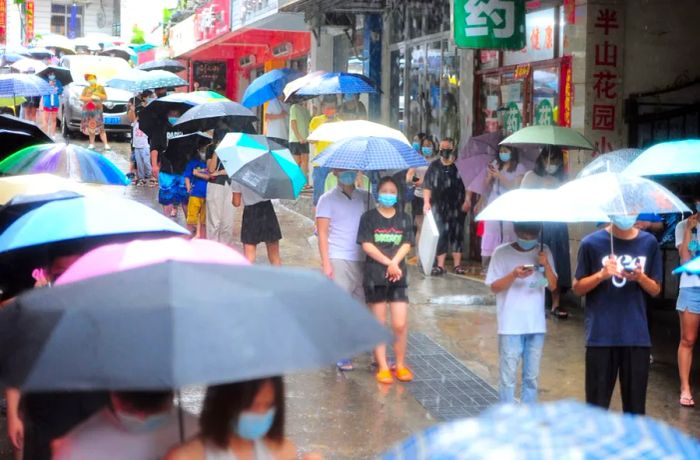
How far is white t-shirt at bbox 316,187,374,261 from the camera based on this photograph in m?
8.20

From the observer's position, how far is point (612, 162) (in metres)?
7.82

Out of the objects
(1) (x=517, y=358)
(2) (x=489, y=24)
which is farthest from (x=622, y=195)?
(2) (x=489, y=24)

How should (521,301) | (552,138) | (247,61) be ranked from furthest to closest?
(247,61), (552,138), (521,301)

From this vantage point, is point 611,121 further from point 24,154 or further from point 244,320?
point 244,320

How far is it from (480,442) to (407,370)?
6.18 m

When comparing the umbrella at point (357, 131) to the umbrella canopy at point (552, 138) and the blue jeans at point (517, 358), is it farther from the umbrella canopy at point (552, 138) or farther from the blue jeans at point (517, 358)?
the blue jeans at point (517, 358)

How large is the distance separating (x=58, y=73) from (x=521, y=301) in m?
18.0

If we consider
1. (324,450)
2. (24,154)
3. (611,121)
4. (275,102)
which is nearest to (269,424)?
(324,450)

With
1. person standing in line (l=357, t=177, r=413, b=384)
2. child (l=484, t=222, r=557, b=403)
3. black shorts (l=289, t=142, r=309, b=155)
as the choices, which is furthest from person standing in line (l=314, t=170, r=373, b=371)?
black shorts (l=289, t=142, r=309, b=155)

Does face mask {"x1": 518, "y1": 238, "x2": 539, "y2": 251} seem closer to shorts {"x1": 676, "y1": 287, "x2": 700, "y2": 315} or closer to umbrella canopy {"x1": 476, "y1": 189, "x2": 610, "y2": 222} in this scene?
umbrella canopy {"x1": 476, "y1": 189, "x2": 610, "y2": 222}

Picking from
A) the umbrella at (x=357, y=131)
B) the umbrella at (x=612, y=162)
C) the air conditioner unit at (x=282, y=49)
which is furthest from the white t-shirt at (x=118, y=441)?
the air conditioner unit at (x=282, y=49)

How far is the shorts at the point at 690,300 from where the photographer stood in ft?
24.3

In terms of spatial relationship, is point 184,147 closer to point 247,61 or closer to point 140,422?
point 140,422

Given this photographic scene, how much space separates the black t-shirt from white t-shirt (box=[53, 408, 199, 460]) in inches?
187
